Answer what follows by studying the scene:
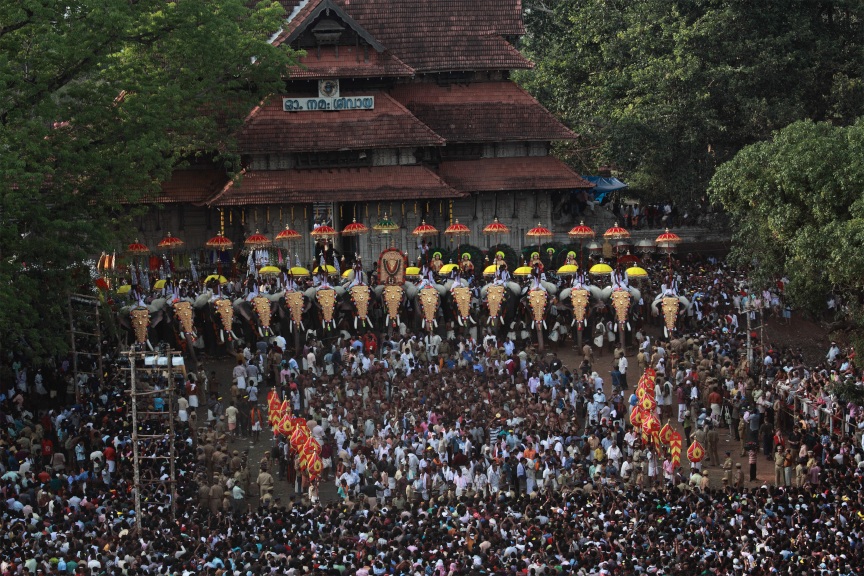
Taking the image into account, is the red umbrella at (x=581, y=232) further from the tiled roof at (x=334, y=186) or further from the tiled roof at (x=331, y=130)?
the tiled roof at (x=331, y=130)

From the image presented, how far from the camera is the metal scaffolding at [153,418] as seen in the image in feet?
111

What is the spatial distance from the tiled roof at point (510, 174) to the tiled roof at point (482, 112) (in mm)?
859

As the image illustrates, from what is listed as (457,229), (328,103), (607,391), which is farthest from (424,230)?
(607,391)

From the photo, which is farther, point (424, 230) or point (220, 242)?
point (424, 230)

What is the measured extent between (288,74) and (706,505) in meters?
23.5

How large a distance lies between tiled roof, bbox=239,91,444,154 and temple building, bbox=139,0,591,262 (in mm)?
43

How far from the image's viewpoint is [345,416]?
1500 inches

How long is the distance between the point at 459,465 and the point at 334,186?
16.7 metres

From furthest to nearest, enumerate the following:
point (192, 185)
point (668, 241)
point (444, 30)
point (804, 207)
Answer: point (444, 30) < point (192, 185) < point (668, 241) < point (804, 207)

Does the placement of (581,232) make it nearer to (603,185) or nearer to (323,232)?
(603,185)

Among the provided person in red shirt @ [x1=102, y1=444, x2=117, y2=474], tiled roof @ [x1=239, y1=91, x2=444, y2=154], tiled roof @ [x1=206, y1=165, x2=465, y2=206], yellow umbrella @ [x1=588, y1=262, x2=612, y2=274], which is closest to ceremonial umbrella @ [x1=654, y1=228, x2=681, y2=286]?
yellow umbrella @ [x1=588, y1=262, x2=612, y2=274]

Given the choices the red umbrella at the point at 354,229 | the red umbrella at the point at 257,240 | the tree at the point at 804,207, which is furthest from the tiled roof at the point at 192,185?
the tree at the point at 804,207

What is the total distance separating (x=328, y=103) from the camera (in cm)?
5191

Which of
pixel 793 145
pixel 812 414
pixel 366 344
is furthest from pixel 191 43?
pixel 812 414
